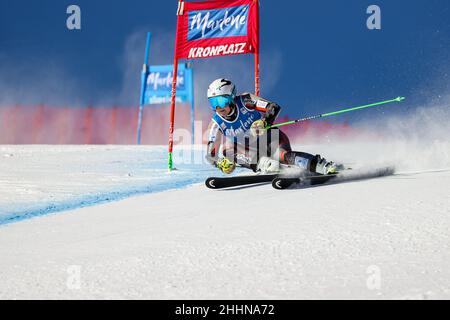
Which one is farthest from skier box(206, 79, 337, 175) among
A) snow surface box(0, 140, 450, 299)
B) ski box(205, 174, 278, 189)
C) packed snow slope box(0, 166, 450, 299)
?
packed snow slope box(0, 166, 450, 299)

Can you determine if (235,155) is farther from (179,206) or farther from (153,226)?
(153,226)

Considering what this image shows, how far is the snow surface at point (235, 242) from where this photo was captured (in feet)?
9.58

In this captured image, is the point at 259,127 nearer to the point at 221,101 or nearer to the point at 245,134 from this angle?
the point at 245,134

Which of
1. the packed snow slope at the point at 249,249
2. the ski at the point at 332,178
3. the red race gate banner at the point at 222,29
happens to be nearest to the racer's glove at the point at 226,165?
the ski at the point at 332,178

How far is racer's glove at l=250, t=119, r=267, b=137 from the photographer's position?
7.24 metres

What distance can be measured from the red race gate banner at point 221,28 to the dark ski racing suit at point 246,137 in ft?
8.47

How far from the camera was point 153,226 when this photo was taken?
194 inches

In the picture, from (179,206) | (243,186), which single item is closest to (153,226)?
(179,206)

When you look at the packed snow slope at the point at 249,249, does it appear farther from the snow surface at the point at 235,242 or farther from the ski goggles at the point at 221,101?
A: the ski goggles at the point at 221,101

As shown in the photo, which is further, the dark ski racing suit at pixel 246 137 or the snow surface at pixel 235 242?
the dark ski racing suit at pixel 246 137

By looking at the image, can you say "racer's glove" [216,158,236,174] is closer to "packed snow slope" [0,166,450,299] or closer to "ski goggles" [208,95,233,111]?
"ski goggles" [208,95,233,111]

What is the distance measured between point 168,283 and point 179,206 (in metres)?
3.06

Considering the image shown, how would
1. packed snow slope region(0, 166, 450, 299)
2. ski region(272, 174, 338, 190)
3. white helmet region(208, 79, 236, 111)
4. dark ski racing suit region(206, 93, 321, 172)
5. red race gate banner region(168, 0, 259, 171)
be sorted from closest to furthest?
packed snow slope region(0, 166, 450, 299) < ski region(272, 174, 338, 190) < white helmet region(208, 79, 236, 111) < dark ski racing suit region(206, 93, 321, 172) < red race gate banner region(168, 0, 259, 171)
